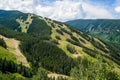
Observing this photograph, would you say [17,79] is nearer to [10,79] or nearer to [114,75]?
[10,79]

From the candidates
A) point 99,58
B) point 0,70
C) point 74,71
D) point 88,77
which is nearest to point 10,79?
point 0,70

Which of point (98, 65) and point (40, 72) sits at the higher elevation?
point (98, 65)

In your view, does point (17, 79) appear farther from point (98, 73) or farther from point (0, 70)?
point (98, 73)

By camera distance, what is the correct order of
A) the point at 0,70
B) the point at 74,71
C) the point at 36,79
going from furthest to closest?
the point at 0,70, the point at 36,79, the point at 74,71

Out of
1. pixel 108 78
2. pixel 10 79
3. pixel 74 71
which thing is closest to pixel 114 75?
pixel 108 78

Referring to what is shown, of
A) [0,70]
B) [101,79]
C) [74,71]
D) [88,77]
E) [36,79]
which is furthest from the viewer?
[0,70]

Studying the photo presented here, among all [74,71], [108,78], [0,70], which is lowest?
[0,70]

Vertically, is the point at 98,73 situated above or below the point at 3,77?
above

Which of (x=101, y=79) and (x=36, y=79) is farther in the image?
(x=36, y=79)

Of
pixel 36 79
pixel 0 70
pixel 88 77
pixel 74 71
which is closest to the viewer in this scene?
pixel 88 77
